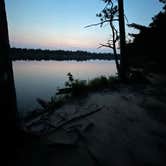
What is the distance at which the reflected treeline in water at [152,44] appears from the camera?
6773mm

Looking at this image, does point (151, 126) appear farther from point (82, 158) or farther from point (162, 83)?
point (162, 83)

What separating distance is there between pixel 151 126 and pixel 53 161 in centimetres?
199

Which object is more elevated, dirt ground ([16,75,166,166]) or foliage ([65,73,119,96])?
foliage ([65,73,119,96])

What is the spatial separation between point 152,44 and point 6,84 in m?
6.75

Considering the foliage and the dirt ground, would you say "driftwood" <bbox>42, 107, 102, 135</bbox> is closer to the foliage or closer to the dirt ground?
the dirt ground

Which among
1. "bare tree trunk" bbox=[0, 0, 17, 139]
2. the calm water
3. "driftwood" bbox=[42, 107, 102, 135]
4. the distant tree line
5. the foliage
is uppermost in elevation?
the distant tree line

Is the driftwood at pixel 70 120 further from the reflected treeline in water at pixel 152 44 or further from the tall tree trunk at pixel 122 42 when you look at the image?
the reflected treeline in water at pixel 152 44

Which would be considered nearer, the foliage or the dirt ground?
the dirt ground

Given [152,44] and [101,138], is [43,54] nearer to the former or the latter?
[152,44]

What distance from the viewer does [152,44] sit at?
706cm

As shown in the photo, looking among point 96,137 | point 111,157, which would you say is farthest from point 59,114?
point 111,157

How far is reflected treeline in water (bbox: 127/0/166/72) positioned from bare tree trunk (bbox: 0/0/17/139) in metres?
6.51

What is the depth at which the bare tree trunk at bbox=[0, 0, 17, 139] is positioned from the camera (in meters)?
2.02

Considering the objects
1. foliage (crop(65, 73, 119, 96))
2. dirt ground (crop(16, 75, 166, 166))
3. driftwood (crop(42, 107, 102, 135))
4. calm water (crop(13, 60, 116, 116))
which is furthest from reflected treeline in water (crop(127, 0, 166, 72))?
calm water (crop(13, 60, 116, 116))
